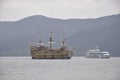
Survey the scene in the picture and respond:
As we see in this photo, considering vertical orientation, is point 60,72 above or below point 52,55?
above

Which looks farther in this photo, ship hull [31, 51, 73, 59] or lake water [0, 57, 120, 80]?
ship hull [31, 51, 73, 59]

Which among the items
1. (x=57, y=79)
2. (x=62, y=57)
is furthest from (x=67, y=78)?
(x=62, y=57)

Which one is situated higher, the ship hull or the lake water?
the lake water

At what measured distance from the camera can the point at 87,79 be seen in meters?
45.5

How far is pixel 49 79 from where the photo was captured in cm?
4528

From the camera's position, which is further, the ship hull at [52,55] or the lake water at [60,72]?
the ship hull at [52,55]

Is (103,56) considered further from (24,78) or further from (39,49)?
(24,78)

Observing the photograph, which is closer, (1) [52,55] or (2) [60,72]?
(2) [60,72]

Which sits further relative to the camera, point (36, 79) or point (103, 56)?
point (103, 56)

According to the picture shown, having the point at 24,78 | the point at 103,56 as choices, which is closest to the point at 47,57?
the point at 103,56

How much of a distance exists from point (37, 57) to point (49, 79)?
6815 centimetres

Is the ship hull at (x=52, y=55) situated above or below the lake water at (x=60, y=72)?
below

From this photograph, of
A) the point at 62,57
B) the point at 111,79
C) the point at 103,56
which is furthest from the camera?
the point at 103,56

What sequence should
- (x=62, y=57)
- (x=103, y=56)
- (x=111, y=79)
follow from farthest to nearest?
(x=103, y=56) → (x=62, y=57) → (x=111, y=79)
